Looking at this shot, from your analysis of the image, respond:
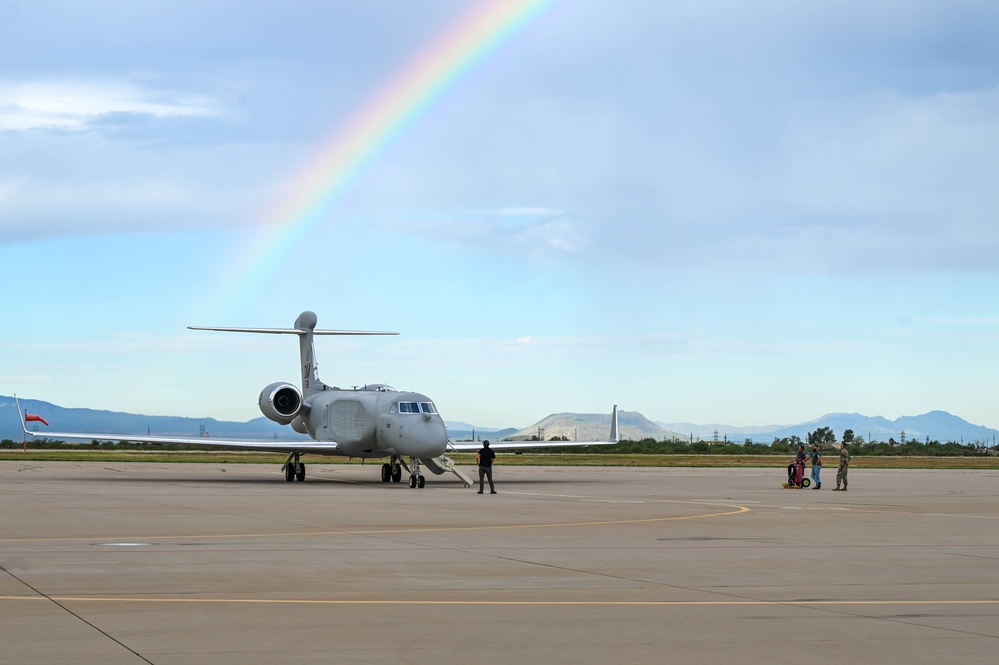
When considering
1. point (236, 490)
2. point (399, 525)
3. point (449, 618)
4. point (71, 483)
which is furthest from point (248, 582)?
point (71, 483)

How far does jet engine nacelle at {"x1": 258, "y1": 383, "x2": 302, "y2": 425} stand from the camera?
4838cm

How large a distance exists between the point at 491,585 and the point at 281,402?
36.2 metres

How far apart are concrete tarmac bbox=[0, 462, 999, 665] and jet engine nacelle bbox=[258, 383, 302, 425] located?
20.4m

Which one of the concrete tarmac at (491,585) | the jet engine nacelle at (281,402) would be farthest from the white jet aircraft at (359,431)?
the concrete tarmac at (491,585)

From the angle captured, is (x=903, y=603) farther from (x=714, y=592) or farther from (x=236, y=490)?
(x=236, y=490)

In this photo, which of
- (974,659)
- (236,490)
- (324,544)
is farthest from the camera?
(236,490)

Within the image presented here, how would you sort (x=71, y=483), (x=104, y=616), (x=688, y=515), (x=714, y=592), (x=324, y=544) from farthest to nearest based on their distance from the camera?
1. (x=71, y=483)
2. (x=688, y=515)
3. (x=324, y=544)
4. (x=714, y=592)
5. (x=104, y=616)

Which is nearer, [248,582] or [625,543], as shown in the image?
[248,582]

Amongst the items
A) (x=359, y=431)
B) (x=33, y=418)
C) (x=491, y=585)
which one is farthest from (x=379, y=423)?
(x=33, y=418)

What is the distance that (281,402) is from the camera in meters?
48.5

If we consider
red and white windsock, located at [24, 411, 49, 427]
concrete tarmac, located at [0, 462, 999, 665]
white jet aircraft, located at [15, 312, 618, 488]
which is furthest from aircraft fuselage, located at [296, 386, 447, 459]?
concrete tarmac, located at [0, 462, 999, 665]

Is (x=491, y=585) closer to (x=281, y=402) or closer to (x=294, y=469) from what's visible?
(x=294, y=469)

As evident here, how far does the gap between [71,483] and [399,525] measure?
2209cm

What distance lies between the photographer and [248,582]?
13578 millimetres
